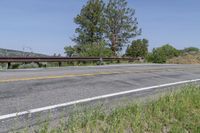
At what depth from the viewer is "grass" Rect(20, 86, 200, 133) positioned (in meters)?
5.16

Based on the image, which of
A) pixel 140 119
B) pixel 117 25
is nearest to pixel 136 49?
pixel 117 25

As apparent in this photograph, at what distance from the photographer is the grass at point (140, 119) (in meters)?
5.16

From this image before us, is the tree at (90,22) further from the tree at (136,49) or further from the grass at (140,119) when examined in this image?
the grass at (140,119)

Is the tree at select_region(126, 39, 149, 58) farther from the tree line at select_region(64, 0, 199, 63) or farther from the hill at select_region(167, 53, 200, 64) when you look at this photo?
the hill at select_region(167, 53, 200, 64)

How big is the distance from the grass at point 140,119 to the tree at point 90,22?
4994cm

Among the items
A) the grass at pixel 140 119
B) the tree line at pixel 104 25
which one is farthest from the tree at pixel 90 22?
the grass at pixel 140 119

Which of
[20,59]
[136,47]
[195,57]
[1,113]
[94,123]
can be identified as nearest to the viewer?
[94,123]

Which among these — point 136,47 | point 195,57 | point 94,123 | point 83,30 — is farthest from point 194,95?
point 136,47

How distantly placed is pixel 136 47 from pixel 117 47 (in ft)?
13.3

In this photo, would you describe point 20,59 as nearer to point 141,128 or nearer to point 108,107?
point 108,107

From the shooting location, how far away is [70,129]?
4.95 metres

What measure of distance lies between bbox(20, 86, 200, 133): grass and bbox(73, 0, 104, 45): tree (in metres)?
49.9

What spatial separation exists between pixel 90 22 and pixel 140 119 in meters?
52.4

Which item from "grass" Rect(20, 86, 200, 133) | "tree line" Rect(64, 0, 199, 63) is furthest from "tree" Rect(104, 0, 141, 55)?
"grass" Rect(20, 86, 200, 133)
